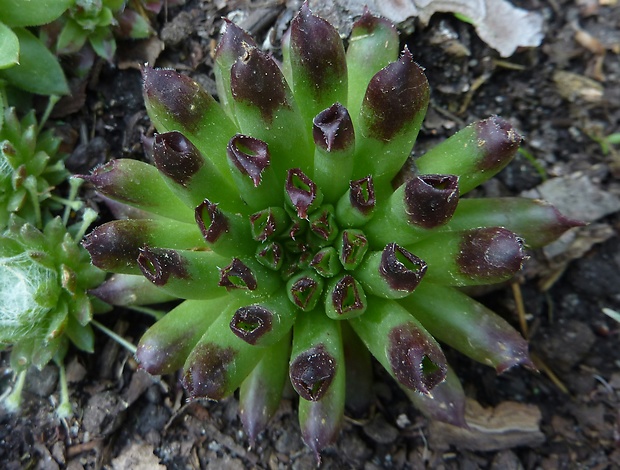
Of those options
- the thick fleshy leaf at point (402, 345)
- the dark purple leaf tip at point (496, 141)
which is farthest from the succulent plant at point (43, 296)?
the dark purple leaf tip at point (496, 141)

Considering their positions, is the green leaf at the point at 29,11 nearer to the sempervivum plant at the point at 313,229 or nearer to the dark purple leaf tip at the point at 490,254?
the sempervivum plant at the point at 313,229

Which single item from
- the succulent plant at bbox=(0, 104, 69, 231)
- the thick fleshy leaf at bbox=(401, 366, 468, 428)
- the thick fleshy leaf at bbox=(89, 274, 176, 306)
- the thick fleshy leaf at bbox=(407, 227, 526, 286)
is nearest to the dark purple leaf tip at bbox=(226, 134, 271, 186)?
the thick fleshy leaf at bbox=(407, 227, 526, 286)

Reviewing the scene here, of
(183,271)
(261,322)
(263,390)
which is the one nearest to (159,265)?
(183,271)

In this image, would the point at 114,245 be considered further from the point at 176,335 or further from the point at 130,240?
the point at 176,335

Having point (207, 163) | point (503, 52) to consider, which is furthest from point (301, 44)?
point (503, 52)

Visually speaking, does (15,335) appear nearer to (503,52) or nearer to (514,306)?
(514,306)

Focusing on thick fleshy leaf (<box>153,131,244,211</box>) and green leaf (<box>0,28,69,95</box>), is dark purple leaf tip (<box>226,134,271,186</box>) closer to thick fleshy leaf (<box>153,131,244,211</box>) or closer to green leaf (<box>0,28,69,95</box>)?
thick fleshy leaf (<box>153,131,244,211</box>)
